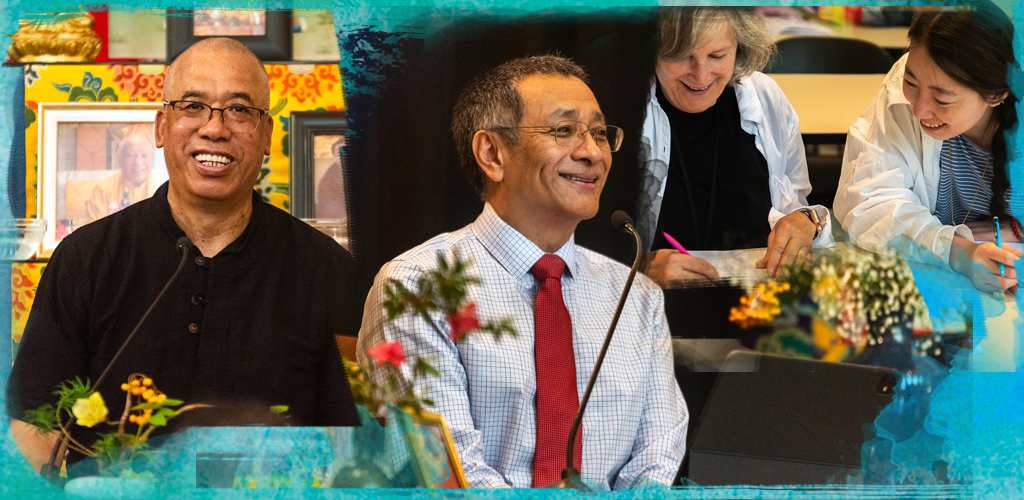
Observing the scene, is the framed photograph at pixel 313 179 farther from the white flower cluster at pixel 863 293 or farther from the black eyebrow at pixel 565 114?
the white flower cluster at pixel 863 293

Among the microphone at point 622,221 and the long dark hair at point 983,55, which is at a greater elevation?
the long dark hair at point 983,55

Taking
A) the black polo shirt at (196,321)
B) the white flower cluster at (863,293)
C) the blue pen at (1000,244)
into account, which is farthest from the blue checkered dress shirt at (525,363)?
the blue pen at (1000,244)

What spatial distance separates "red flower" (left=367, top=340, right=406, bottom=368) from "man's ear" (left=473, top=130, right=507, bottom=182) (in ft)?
1.13

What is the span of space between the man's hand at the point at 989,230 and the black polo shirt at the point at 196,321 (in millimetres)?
1168

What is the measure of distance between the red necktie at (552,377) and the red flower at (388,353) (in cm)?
24

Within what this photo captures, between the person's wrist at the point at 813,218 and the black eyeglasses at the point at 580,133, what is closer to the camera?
the black eyeglasses at the point at 580,133

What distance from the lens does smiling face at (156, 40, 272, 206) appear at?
1.56m

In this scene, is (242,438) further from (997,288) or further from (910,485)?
(997,288)

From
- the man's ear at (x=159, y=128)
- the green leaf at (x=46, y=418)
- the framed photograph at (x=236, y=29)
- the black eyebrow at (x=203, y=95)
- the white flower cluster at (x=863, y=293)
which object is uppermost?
the framed photograph at (x=236, y=29)

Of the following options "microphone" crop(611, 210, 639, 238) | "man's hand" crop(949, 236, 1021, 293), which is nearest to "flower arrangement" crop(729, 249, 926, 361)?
"man's hand" crop(949, 236, 1021, 293)

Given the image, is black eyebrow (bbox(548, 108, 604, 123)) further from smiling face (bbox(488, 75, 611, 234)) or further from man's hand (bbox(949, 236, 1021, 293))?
man's hand (bbox(949, 236, 1021, 293))

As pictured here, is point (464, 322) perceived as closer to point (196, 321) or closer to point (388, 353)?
point (388, 353)

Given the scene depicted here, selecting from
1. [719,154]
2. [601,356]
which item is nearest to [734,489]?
[601,356]

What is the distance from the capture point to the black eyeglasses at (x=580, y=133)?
1.54 metres
